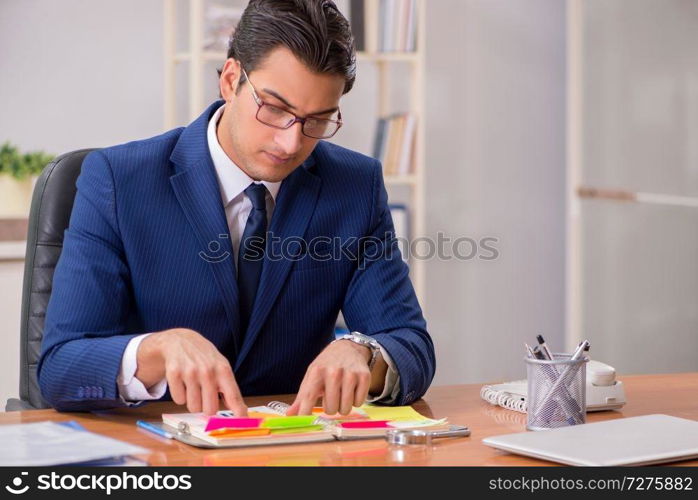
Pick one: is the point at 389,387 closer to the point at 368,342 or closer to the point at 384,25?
the point at 368,342

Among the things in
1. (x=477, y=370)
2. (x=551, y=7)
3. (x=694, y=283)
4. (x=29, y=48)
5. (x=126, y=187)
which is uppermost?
(x=551, y=7)

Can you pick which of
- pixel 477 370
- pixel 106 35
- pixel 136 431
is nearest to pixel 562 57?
pixel 477 370

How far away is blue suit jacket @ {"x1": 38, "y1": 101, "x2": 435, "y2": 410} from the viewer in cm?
158

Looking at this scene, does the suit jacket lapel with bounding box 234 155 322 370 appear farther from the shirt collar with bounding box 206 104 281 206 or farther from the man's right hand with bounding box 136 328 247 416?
the man's right hand with bounding box 136 328 247 416

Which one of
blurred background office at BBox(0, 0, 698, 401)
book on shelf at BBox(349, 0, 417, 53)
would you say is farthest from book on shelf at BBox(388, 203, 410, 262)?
book on shelf at BBox(349, 0, 417, 53)

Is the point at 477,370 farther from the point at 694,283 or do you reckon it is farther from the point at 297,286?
the point at 297,286

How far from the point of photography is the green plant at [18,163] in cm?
349

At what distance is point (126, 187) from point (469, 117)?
9.52ft

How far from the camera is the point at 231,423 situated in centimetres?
125

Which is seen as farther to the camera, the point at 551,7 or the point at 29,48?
the point at 551,7

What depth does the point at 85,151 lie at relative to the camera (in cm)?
188

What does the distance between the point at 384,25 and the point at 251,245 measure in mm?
2230
